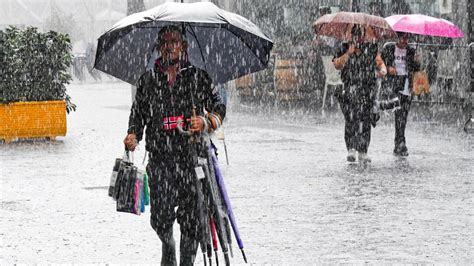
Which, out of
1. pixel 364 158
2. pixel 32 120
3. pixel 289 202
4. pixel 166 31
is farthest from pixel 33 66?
pixel 166 31

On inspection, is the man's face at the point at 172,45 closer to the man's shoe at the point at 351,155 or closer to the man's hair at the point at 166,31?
the man's hair at the point at 166,31

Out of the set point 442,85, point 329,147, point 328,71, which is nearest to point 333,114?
point 328,71

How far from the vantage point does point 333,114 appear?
2138 centimetres

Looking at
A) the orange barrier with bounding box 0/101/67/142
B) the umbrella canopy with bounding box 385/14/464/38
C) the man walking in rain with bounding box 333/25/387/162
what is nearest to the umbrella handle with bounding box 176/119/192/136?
the man walking in rain with bounding box 333/25/387/162

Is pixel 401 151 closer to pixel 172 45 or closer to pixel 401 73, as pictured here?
pixel 401 73

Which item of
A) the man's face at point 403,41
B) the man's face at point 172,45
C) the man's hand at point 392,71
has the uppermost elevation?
the man's face at point 172,45

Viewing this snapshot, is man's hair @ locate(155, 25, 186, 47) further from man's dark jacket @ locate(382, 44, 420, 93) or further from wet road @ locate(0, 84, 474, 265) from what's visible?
man's dark jacket @ locate(382, 44, 420, 93)

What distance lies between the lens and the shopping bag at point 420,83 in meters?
13.5

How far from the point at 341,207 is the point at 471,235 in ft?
5.37

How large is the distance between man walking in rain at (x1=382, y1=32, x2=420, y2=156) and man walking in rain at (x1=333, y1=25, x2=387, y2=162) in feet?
1.76

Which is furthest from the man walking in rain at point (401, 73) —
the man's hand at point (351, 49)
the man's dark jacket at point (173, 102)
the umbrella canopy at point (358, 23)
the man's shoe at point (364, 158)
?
the man's dark jacket at point (173, 102)

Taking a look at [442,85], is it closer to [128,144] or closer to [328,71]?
[328,71]

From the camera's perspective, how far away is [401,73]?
1382 cm

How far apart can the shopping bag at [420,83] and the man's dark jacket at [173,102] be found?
7358 millimetres
